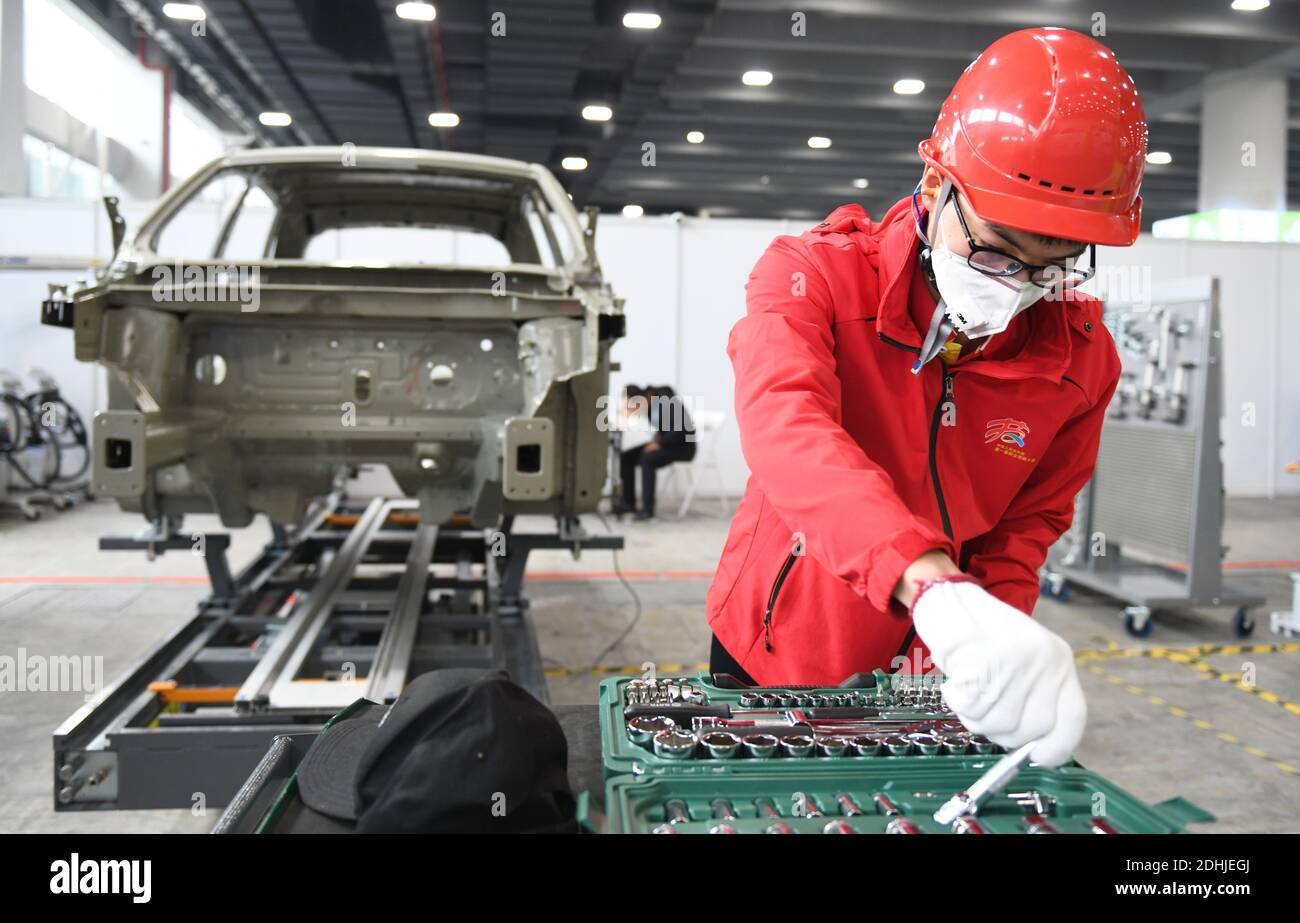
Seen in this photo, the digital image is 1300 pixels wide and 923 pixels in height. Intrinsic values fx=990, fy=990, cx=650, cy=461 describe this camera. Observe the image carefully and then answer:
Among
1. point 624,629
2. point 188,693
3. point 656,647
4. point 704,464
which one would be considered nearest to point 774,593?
point 188,693

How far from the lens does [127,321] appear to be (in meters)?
3.66

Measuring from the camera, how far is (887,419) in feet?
5.29

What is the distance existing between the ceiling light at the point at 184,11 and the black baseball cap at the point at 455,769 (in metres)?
9.58

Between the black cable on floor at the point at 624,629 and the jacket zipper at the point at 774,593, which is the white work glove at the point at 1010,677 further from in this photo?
the black cable on floor at the point at 624,629

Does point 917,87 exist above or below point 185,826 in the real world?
above

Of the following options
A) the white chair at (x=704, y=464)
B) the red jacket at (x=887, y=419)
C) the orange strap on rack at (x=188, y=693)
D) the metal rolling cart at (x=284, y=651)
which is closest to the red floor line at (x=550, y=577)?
the metal rolling cart at (x=284, y=651)

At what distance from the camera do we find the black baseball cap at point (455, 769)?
3.29 feet

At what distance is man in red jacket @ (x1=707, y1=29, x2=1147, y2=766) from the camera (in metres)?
1.11

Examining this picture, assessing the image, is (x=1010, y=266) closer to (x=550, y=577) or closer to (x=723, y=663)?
(x=723, y=663)

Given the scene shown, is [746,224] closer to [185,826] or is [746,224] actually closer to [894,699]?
[185,826]

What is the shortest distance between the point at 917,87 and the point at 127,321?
10.6 metres

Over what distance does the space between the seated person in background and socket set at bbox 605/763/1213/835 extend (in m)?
7.58

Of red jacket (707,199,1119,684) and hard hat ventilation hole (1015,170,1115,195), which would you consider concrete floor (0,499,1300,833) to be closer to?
red jacket (707,199,1119,684)
